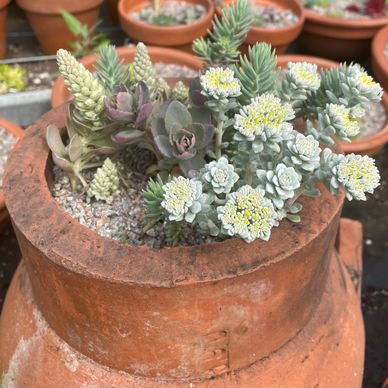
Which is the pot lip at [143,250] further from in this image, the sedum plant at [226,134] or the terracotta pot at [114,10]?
the terracotta pot at [114,10]

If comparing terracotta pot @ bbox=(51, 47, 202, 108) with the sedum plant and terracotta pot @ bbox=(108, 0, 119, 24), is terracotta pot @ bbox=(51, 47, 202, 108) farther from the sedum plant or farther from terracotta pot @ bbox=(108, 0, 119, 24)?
the sedum plant

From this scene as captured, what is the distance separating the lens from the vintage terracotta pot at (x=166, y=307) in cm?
84

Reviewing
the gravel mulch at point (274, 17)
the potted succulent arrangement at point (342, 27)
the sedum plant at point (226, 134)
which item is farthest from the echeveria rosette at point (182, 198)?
the potted succulent arrangement at point (342, 27)

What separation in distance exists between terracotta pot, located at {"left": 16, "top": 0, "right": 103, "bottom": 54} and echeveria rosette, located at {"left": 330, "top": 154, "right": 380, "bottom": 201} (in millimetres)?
1947

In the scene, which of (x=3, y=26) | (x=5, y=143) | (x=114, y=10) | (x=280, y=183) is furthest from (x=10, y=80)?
(x=280, y=183)

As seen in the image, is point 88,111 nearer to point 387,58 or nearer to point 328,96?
point 328,96

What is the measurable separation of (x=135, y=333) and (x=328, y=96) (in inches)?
19.0

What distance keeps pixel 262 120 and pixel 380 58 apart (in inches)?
63.6

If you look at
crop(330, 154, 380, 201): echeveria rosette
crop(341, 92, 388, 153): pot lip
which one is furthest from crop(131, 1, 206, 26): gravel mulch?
crop(330, 154, 380, 201): echeveria rosette

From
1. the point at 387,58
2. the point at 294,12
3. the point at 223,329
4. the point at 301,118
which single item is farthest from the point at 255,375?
the point at 294,12

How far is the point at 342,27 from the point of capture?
2.46 meters

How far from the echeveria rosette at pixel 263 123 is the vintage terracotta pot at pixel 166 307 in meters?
0.17

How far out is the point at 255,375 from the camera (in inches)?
38.9

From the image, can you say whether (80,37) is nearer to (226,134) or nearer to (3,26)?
(3,26)
